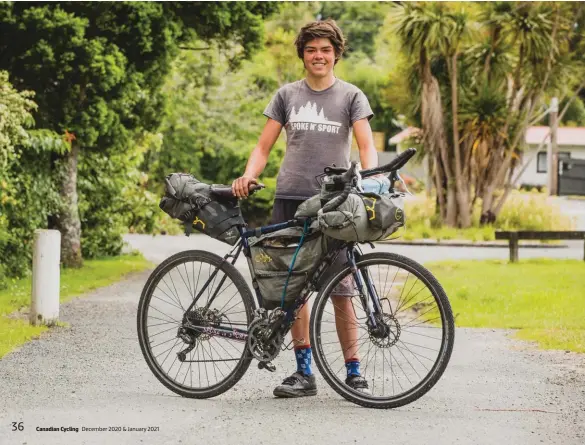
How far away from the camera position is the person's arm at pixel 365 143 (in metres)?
6.55

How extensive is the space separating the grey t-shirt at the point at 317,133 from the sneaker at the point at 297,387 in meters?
1.02

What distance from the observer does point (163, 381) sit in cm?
668

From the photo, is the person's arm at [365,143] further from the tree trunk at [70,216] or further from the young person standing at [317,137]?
the tree trunk at [70,216]

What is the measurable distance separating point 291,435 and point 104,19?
1079 centimetres

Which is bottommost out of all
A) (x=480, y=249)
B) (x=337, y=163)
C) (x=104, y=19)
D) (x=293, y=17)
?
(x=480, y=249)

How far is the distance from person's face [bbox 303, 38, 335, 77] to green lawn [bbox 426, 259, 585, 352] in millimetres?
3544

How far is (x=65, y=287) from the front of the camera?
1383 cm

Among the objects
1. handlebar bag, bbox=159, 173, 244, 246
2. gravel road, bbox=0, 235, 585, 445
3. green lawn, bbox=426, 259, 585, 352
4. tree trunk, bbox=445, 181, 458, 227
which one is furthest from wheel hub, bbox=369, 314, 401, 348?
tree trunk, bbox=445, 181, 458, 227

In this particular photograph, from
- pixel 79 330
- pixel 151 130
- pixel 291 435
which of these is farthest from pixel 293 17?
pixel 291 435

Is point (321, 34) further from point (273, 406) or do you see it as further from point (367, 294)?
point (273, 406)

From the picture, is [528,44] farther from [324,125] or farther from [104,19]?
[324,125]

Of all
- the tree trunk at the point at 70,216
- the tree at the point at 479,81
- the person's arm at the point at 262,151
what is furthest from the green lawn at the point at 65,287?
the tree at the point at 479,81

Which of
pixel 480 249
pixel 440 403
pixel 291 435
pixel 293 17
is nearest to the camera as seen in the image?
pixel 291 435

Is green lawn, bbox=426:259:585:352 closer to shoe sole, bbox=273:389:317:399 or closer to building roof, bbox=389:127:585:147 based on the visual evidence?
shoe sole, bbox=273:389:317:399
